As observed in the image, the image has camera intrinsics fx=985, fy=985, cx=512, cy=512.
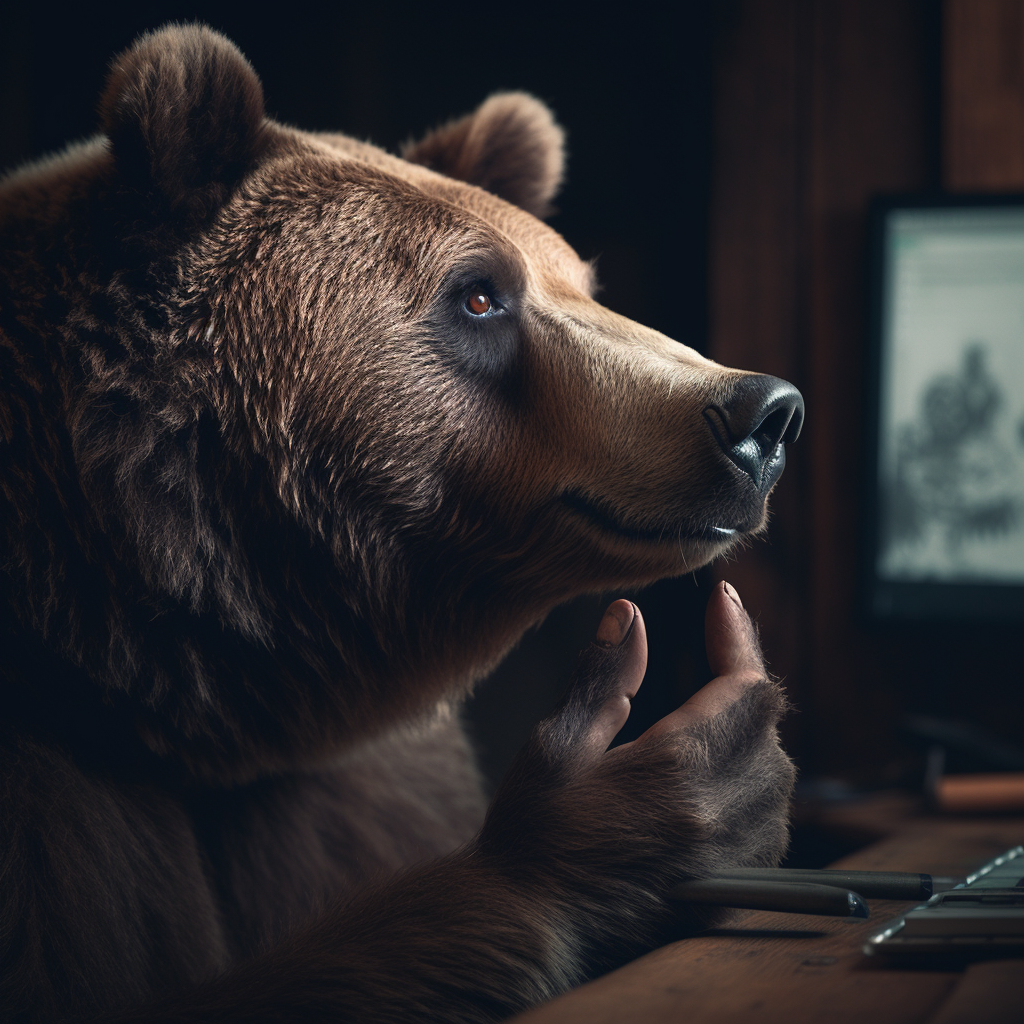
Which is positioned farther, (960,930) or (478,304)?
(478,304)

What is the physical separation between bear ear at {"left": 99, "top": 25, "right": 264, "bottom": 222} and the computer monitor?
3.74 feet

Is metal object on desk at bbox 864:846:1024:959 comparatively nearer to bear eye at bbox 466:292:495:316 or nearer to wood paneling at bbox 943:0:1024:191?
bear eye at bbox 466:292:495:316

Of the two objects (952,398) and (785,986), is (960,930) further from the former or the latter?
(952,398)

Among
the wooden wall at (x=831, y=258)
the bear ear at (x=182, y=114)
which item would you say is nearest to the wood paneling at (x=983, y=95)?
the wooden wall at (x=831, y=258)

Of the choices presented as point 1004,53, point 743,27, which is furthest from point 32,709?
point 1004,53

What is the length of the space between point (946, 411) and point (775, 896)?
1.21 meters

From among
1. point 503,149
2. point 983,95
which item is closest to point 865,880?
point 503,149

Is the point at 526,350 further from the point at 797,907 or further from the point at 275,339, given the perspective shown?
the point at 797,907

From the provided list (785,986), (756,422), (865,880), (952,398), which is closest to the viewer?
(785,986)

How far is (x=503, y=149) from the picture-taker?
120 cm

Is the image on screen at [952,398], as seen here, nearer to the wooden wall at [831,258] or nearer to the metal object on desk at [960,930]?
the wooden wall at [831,258]

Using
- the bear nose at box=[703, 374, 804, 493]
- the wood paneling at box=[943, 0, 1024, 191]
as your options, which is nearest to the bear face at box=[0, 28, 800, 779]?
the bear nose at box=[703, 374, 804, 493]

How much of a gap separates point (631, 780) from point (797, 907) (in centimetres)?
14

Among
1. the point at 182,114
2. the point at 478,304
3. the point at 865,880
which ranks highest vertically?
the point at 182,114
